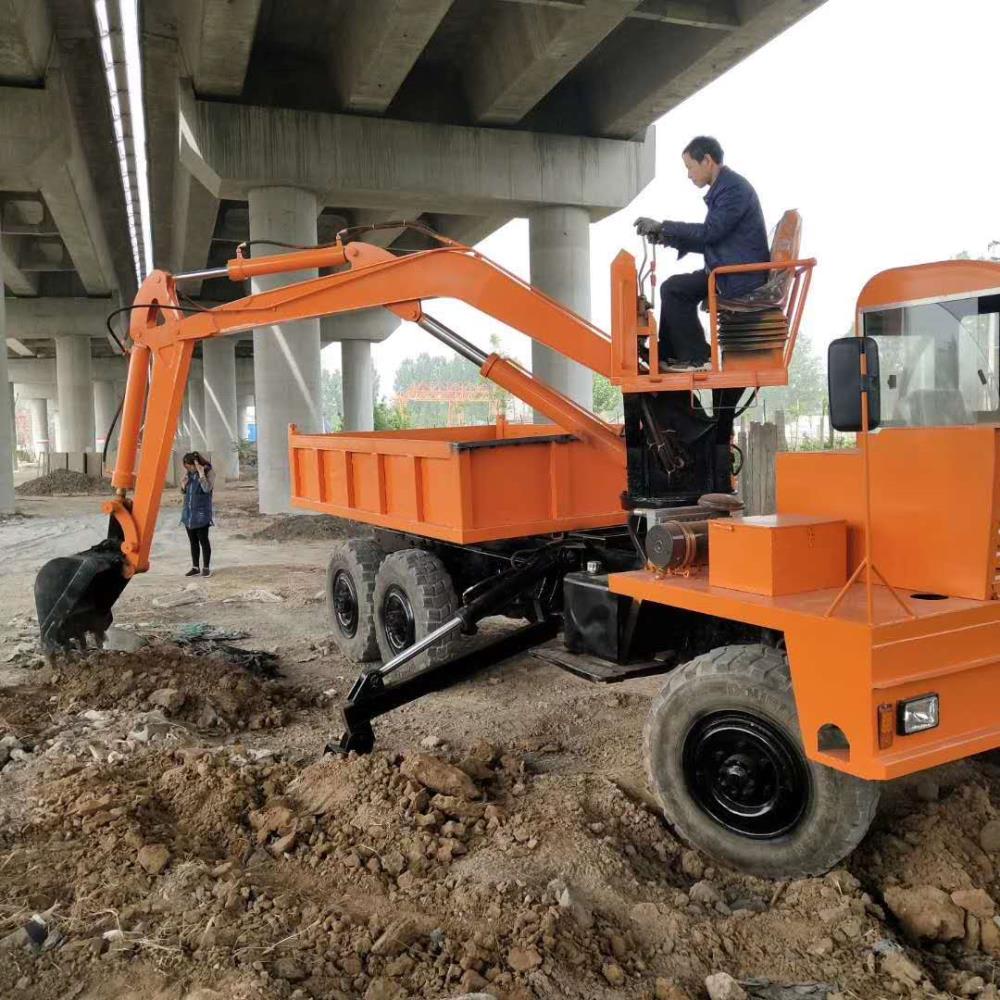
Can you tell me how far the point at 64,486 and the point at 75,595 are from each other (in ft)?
73.3

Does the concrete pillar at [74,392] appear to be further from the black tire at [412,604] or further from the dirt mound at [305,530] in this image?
the black tire at [412,604]

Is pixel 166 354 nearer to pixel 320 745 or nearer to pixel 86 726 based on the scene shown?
pixel 86 726

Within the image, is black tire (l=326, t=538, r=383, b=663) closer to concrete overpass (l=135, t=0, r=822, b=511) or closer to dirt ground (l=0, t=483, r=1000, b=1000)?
dirt ground (l=0, t=483, r=1000, b=1000)

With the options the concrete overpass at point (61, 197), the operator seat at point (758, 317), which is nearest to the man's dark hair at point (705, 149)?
the operator seat at point (758, 317)

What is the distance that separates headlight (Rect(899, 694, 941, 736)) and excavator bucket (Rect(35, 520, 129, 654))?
5565 millimetres

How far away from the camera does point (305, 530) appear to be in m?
15.3

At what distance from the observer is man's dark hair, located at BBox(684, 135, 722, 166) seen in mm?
4711

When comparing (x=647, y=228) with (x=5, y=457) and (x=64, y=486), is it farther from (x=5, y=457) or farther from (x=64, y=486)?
(x=64, y=486)

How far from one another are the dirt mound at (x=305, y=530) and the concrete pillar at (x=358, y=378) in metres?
18.8

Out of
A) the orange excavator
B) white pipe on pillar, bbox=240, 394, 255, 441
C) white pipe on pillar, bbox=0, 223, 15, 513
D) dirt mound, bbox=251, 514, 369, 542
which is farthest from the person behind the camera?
white pipe on pillar, bbox=240, 394, 255, 441

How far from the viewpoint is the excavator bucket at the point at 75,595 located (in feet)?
21.6

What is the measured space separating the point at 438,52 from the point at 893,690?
14.2m

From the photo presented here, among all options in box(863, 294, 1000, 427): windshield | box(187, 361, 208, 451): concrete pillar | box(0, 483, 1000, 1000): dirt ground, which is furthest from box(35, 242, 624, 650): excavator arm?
box(187, 361, 208, 451): concrete pillar

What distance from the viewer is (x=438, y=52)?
14688 mm
